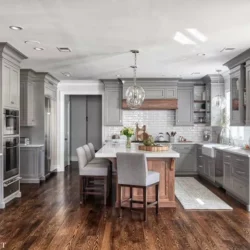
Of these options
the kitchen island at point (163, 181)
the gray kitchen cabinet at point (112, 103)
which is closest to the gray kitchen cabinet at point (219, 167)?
the kitchen island at point (163, 181)

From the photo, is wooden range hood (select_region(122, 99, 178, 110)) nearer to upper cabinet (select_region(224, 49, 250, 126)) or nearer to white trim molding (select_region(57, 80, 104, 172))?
white trim molding (select_region(57, 80, 104, 172))

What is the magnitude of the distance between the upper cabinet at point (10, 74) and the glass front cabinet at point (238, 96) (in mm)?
4115

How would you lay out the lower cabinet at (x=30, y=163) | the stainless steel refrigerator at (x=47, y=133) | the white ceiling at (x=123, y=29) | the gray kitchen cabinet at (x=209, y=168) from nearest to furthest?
the white ceiling at (x=123, y=29) < the gray kitchen cabinet at (x=209, y=168) < the lower cabinet at (x=30, y=163) < the stainless steel refrigerator at (x=47, y=133)

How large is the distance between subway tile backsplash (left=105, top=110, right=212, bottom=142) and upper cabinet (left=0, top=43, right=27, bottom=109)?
3.55 metres

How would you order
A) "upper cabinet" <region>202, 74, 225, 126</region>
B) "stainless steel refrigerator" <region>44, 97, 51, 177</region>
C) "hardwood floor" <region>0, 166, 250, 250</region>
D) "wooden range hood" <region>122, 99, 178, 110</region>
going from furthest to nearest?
"wooden range hood" <region>122, 99, 178, 110</region> < "upper cabinet" <region>202, 74, 225, 126</region> < "stainless steel refrigerator" <region>44, 97, 51, 177</region> < "hardwood floor" <region>0, 166, 250, 250</region>

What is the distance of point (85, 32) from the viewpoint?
414cm

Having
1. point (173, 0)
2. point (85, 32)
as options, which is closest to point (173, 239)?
point (173, 0)

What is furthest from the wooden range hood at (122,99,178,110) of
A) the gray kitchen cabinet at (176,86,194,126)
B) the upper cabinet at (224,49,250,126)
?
the upper cabinet at (224,49,250,126)

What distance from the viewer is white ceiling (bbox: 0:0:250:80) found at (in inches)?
127

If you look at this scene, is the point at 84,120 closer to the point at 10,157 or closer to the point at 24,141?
the point at 24,141

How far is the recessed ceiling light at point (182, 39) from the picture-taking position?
4279 mm

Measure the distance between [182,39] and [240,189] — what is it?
268 cm

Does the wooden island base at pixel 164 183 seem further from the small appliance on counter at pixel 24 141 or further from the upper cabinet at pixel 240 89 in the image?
the small appliance on counter at pixel 24 141

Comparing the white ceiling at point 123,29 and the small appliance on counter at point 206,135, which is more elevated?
the white ceiling at point 123,29
